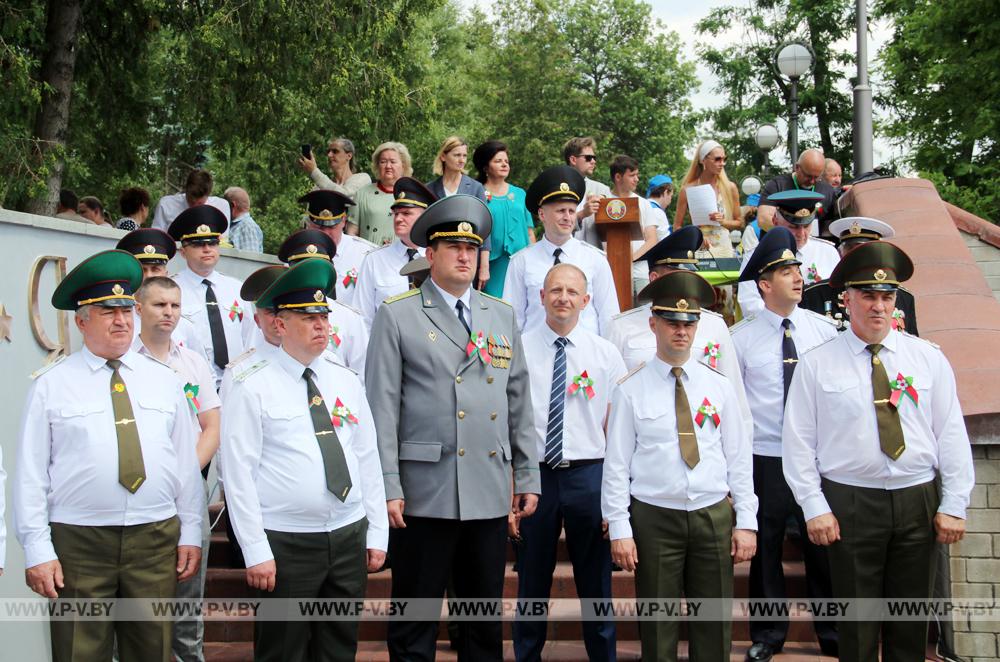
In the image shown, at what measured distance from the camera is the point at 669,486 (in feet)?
17.6

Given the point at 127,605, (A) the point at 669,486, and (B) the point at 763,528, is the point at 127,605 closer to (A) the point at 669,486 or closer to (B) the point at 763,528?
(A) the point at 669,486

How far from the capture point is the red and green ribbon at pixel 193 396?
5.89 metres

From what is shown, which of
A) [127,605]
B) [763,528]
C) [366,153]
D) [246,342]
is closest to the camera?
[127,605]

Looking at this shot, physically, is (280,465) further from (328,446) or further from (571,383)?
(571,383)

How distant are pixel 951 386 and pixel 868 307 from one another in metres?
0.58

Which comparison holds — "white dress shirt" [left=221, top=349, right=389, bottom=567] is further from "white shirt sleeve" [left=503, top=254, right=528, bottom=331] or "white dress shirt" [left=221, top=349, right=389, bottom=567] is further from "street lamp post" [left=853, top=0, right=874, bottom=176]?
"street lamp post" [left=853, top=0, right=874, bottom=176]

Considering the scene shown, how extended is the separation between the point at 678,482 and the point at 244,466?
84.6 inches

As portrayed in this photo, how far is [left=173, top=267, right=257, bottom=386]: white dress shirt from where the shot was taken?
735cm

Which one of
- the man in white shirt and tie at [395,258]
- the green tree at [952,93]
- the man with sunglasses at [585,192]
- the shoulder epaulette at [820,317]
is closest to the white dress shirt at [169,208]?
the man in white shirt and tie at [395,258]

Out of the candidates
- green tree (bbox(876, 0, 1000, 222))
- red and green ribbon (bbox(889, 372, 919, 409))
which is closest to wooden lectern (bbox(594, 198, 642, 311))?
red and green ribbon (bbox(889, 372, 919, 409))

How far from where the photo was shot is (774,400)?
6406mm

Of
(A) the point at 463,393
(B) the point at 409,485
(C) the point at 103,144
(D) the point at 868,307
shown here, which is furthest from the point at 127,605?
(C) the point at 103,144

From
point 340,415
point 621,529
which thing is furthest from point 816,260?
point 340,415

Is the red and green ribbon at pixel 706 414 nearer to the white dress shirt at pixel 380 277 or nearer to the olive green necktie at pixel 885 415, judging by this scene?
the olive green necktie at pixel 885 415
